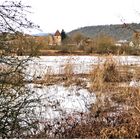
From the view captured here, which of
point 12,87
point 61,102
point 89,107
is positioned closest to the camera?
point 12,87

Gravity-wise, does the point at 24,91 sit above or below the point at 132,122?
above

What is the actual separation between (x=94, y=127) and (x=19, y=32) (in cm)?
271

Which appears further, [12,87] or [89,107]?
[89,107]

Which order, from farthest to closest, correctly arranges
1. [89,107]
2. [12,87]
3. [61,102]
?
[61,102] → [89,107] → [12,87]

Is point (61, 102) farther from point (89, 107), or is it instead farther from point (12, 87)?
point (12, 87)

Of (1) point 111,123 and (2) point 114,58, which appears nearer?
(1) point 111,123

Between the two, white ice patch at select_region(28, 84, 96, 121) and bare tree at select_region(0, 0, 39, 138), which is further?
white ice patch at select_region(28, 84, 96, 121)

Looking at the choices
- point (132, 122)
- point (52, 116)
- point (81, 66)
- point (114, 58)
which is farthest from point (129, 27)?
point (81, 66)

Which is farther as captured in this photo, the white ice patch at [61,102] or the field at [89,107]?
the white ice patch at [61,102]

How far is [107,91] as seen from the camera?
36.1ft

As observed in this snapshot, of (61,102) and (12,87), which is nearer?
(12,87)

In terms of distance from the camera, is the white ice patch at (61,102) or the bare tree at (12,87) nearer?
the bare tree at (12,87)

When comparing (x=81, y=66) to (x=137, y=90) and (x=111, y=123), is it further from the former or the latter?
(x=111, y=123)

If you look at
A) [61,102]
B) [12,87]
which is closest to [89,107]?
[61,102]
